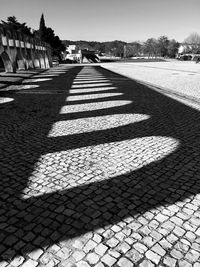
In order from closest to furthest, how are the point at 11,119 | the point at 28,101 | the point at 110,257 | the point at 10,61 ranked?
the point at 110,257 → the point at 11,119 → the point at 28,101 → the point at 10,61

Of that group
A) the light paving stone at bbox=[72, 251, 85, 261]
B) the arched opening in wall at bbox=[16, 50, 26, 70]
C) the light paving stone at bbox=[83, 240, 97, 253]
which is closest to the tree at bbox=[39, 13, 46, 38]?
the arched opening in wall at bbox=[16, 50, 26, 70]

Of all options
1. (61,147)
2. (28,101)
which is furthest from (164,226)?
(28,101)

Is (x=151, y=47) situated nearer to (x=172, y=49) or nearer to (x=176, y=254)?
(x=172, y=49)

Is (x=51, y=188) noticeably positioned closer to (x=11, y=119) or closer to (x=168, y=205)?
(x=168, y=205)

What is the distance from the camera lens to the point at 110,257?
9.22 feet

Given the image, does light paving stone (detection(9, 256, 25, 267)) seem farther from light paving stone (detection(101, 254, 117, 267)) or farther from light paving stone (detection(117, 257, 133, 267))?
light paving stone (detection(117, 257, 133, 267))

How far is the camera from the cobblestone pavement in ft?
9.50

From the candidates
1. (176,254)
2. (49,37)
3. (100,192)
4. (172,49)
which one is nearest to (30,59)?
(100,192)

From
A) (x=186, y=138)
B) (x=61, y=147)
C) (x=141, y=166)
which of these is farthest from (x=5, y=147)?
(x=186, y=138)

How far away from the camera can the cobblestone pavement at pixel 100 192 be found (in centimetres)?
290

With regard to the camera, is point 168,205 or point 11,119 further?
point 11,119

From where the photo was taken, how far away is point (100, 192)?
161 inches

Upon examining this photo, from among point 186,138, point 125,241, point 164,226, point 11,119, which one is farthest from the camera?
point 11,119

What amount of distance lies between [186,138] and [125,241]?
4207mm
